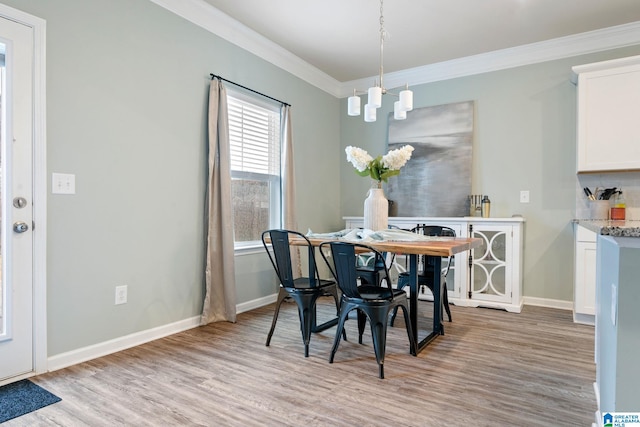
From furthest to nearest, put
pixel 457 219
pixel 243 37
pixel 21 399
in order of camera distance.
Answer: pixel 457 219
pixel 243 37
pixel 21 399

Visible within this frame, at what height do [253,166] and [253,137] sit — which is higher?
[253,137]

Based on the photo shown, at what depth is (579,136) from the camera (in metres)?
3.42

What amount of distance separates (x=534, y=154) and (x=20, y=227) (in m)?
4.39

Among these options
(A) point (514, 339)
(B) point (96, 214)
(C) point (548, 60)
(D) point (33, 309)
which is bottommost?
(A) point (514, 339)

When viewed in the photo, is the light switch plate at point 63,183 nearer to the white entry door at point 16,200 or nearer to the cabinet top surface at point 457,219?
the white entry door at point 16,200

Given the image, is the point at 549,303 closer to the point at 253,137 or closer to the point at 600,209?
the point at 600,209

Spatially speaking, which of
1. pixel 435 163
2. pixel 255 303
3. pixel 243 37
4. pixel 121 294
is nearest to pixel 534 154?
pixel 435 163

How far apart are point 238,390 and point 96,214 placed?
1.48 meters

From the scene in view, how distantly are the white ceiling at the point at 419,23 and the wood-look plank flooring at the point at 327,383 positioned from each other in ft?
8.79

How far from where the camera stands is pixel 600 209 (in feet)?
11.5

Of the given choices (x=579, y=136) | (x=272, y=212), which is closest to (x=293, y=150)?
(x=272, y=212)

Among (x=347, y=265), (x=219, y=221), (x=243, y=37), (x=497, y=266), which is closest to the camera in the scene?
(x=347, y=265)

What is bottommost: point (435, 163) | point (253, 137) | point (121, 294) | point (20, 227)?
point (121, 294)

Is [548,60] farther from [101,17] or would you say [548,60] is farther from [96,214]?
[96,214]
